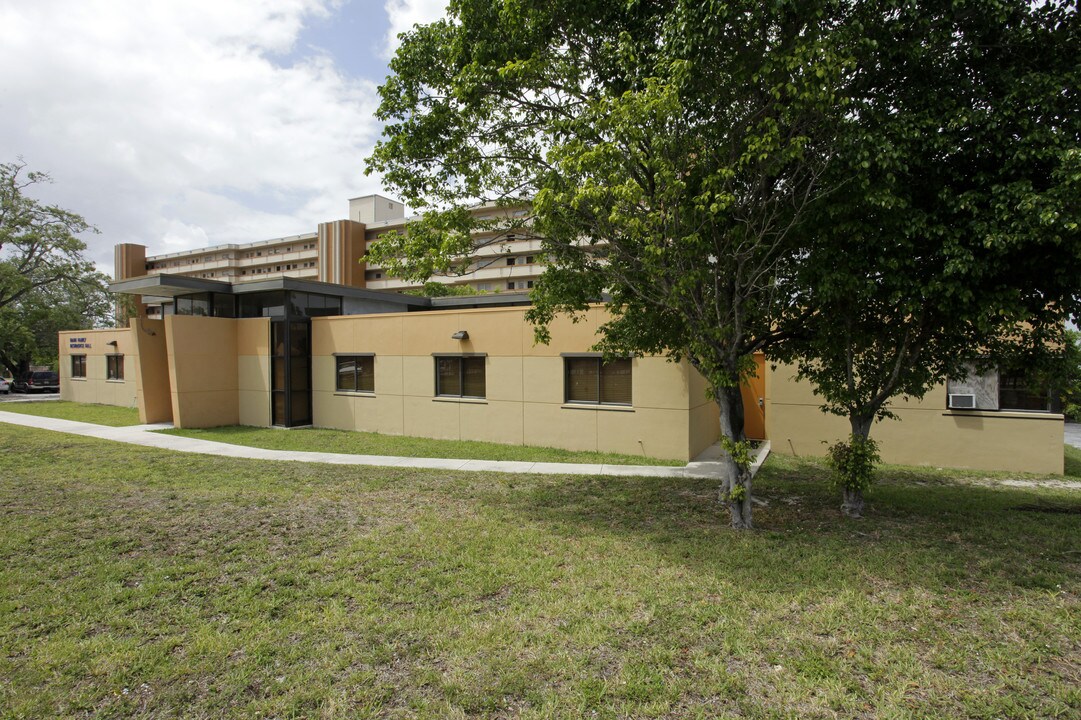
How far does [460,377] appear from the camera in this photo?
53.0 feet

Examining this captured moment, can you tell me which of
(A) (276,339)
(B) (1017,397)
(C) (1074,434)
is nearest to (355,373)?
(A) (276,339)

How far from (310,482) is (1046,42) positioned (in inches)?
490

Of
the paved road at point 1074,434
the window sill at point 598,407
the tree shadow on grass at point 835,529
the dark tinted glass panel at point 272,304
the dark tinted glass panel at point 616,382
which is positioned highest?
the dark tinted glass panel at point 272,304

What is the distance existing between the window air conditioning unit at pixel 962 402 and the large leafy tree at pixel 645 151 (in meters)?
6.35

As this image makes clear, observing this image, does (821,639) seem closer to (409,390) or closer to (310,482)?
(310,482)

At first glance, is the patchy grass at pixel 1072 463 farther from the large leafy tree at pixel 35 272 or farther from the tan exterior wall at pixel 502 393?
the large leafy tree at pixel 35 272

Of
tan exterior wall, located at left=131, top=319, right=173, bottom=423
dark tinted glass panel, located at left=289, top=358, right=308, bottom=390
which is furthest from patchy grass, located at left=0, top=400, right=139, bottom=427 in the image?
dark tinted glass panel, located at left=289, top=358, right=308, bottom=390

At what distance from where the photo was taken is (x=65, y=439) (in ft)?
52.7

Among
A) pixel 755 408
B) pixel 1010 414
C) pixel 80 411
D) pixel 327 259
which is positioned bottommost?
pixel 80 411

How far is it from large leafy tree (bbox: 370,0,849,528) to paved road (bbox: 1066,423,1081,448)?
47.2ft

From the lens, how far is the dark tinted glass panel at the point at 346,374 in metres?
18.4

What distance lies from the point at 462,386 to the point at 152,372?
1242cm

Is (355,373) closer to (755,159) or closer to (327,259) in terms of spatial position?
(755,159)

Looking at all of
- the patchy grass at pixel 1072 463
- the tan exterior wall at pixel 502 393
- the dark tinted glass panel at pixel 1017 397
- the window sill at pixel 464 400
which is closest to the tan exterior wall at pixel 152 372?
the tan exterior wall at pixel 502 393
